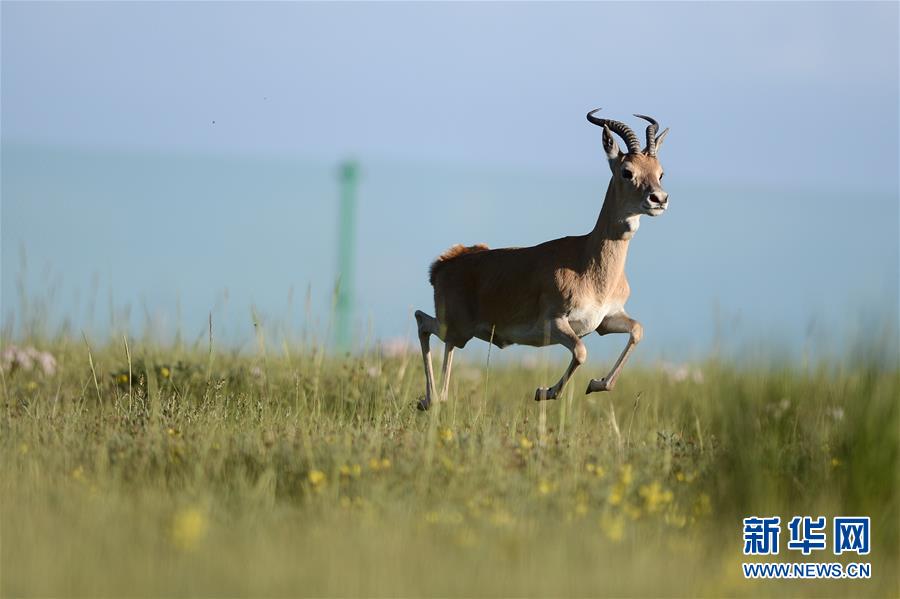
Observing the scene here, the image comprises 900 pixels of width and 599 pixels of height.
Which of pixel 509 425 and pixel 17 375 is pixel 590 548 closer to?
pixel 509 425

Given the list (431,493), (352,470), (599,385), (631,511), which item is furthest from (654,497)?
(599,385)

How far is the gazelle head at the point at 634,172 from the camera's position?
904 centimetres

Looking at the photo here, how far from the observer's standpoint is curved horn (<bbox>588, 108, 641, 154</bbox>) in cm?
953

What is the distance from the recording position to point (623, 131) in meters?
9.64

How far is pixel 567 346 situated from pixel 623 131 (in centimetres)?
192

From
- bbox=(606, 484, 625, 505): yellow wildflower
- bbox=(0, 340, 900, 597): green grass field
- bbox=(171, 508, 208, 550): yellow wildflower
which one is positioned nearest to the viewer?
bbox=(0, 340, 900, 597): green grass field

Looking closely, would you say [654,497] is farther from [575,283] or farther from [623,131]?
[623,131]

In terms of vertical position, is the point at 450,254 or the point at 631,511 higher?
the point at 450,254

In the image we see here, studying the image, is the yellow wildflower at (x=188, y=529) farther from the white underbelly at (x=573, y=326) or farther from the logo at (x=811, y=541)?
the white underbelly at (x=573, y=326)

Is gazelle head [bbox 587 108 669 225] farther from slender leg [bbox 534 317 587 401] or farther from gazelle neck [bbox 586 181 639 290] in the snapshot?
slender leg [bbox 534 317 587 401]

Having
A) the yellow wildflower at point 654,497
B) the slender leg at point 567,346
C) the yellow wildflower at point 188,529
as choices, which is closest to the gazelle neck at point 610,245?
the slender leg at point 567,346

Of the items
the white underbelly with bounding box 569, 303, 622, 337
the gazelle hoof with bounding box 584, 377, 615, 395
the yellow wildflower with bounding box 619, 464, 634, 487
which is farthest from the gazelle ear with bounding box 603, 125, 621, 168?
the yellow wildflower with bounding box 619, 464, 634, 487

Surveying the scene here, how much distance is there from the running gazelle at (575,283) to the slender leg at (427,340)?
2 cm

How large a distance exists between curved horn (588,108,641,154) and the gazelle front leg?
56.0 inches
